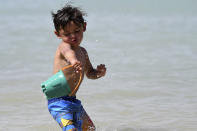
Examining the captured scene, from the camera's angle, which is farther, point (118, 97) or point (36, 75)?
point (36, 75)

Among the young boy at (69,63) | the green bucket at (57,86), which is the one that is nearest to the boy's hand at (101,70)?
the young boy at (69,63)

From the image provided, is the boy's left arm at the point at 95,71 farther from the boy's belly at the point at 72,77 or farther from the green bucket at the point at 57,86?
the green bucket at the point at 57,86

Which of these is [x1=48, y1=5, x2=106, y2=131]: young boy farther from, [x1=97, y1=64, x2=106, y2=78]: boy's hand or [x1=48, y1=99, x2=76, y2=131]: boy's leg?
[x1=97, y1=64, x2=106, y2=78]: boy's hand

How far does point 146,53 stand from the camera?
326 inches

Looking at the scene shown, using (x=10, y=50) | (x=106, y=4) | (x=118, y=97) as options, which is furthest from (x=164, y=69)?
(x=106, y=4)

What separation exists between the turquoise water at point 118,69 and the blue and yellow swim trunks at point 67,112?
1.09m

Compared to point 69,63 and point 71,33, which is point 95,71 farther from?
point 71,33

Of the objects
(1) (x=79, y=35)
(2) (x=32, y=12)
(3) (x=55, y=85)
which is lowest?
(2) (x=32, y=12)

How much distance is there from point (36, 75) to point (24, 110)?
1550mm

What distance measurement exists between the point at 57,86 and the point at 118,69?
3628 millimetres

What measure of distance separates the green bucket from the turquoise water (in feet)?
4.03

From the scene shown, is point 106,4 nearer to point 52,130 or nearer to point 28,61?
point 28,61

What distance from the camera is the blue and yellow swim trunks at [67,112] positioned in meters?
3.57

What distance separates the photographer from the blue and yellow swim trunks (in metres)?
3.57
